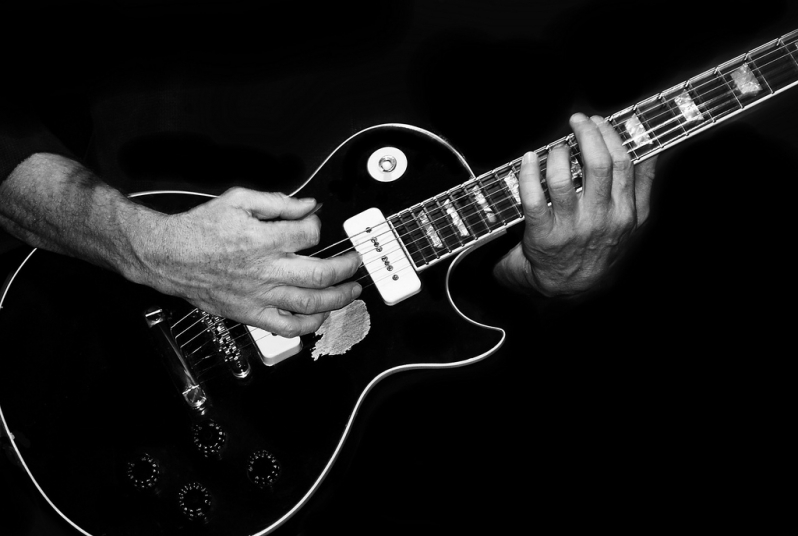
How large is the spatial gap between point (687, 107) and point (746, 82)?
126 millimetres

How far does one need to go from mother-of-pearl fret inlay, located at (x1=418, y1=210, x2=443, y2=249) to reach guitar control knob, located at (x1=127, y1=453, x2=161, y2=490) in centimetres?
66

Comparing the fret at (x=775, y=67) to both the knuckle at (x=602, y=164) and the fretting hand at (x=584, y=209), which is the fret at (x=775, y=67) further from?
the knuckle at (x=602, y=164)

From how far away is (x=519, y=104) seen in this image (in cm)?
162

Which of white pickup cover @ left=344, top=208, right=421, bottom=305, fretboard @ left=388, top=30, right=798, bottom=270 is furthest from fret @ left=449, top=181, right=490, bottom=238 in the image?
white pickup cover @ left=344, top=208, right=421, bottom=305

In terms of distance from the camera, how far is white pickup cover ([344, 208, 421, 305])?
1074 millimetres

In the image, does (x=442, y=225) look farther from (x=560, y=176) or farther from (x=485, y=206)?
(x=560, y=176)

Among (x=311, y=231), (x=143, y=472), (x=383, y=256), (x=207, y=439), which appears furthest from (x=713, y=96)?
(x=143, y=472)

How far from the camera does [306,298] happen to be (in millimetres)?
927

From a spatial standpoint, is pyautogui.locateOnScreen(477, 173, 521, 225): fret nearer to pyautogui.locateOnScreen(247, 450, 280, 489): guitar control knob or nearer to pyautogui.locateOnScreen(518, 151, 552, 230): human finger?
pyautogui.locateOnScreen(518, 151, 552, 230): human finger

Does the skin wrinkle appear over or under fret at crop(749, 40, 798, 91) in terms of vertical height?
over

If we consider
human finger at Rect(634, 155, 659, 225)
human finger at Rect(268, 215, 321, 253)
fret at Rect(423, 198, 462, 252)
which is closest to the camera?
human finger at Rect(268, 215, 321, 253)

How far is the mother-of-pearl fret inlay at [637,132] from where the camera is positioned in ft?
3.48

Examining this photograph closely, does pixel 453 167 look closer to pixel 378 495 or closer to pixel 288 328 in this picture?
pixel 288 328

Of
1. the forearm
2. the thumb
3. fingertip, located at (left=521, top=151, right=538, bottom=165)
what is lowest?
fingertip, located at (left=521, top=151, right=538, bottom=165)
